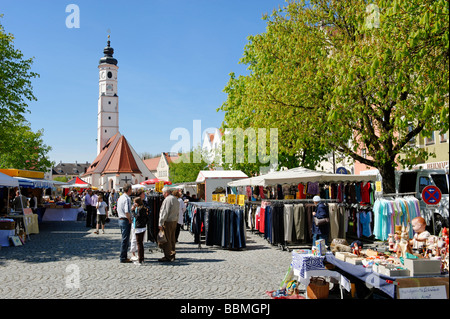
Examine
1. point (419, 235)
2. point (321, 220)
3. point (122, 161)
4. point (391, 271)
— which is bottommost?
point (391, 271)

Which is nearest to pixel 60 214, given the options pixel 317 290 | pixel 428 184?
pixel 428 184

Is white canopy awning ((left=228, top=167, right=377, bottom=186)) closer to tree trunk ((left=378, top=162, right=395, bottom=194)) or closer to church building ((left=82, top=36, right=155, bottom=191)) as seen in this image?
tree trunk ((left=378, top=162, right=395, bottom=194))

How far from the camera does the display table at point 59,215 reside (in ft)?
82.0

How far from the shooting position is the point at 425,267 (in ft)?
16.5

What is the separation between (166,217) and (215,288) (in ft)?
11.1

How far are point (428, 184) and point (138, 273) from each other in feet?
37.6

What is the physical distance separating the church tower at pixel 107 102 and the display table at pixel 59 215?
71.9m

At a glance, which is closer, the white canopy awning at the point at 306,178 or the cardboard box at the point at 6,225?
the cardboard box at the point at 6,225

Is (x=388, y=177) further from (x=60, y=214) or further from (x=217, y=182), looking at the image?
(x=60, y=214)

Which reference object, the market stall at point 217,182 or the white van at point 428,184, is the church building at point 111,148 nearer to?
the market stall at point 217,182

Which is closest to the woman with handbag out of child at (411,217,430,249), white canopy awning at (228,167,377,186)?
white canopy awning at (228,167,377,186)

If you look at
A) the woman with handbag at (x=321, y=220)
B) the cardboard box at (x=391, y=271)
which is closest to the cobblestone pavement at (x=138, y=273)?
the woman with handbag at (x=321, y=220)

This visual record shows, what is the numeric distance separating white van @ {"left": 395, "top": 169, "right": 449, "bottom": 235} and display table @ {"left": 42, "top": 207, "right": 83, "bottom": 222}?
60.6 feet

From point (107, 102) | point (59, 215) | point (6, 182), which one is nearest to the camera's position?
point (6, 182)
